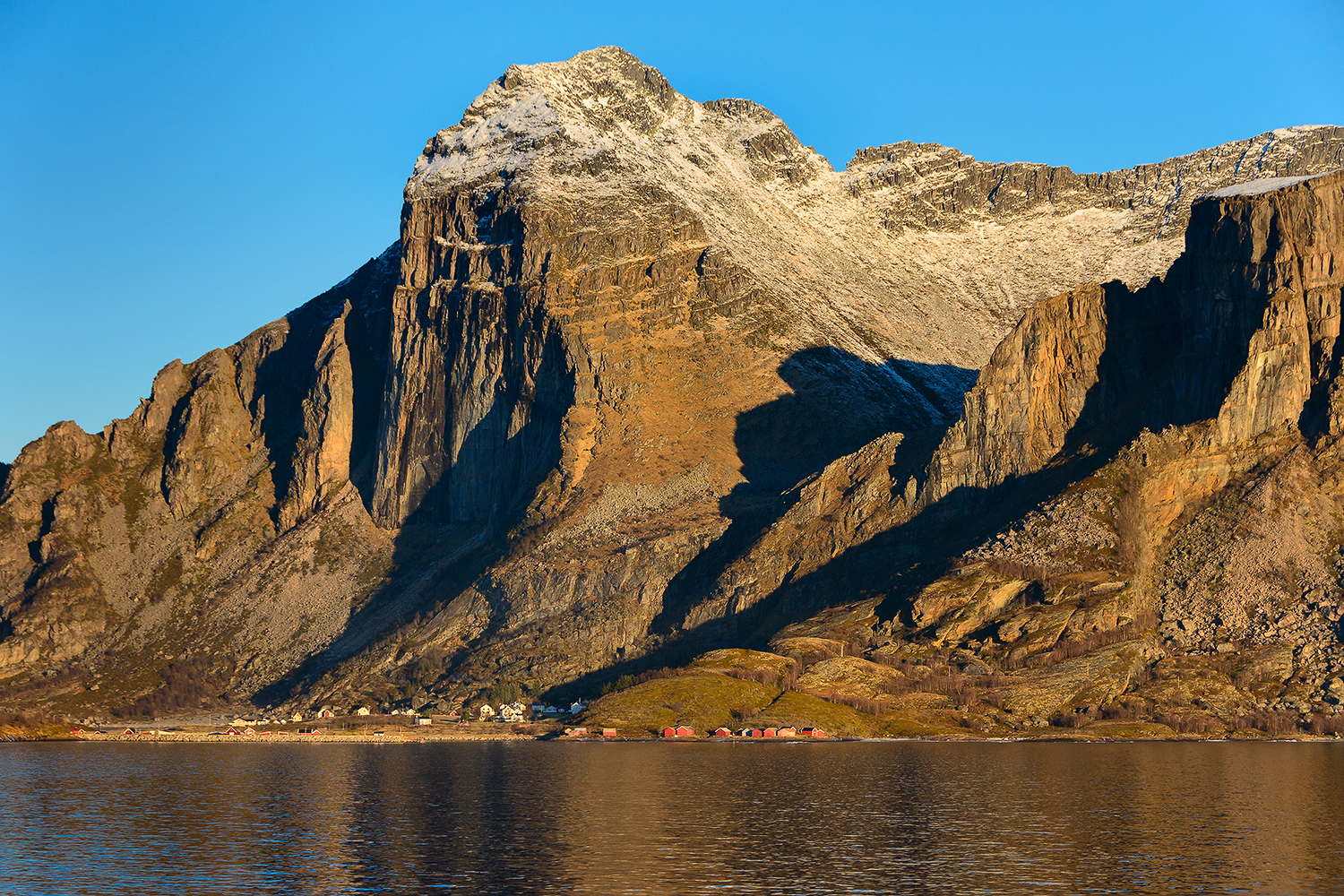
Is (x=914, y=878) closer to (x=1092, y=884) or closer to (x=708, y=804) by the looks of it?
(x=1092, y=884)

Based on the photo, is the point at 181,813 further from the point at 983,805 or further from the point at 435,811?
the point at 983,805

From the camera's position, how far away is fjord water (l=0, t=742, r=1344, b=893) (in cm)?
11094

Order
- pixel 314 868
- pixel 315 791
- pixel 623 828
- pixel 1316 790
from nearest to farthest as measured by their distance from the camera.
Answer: pixel 314 868 → pixel 623 828 → pixel 1316 790 → pixel 315 791

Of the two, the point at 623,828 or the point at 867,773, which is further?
the point at 867,773

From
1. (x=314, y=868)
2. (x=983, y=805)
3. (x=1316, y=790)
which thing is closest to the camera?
(x=314, y=868)

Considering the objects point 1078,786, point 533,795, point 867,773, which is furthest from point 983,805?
point 533,795

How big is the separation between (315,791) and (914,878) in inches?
3909

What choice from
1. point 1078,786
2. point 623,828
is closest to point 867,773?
point 1078,786

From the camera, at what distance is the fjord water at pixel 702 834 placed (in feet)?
364

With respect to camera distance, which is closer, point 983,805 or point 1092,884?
point 1092,884

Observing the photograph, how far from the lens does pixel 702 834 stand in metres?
136

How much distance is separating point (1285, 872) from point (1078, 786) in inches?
2491

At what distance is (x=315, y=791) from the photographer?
185625 mm

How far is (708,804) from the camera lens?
161 metres
